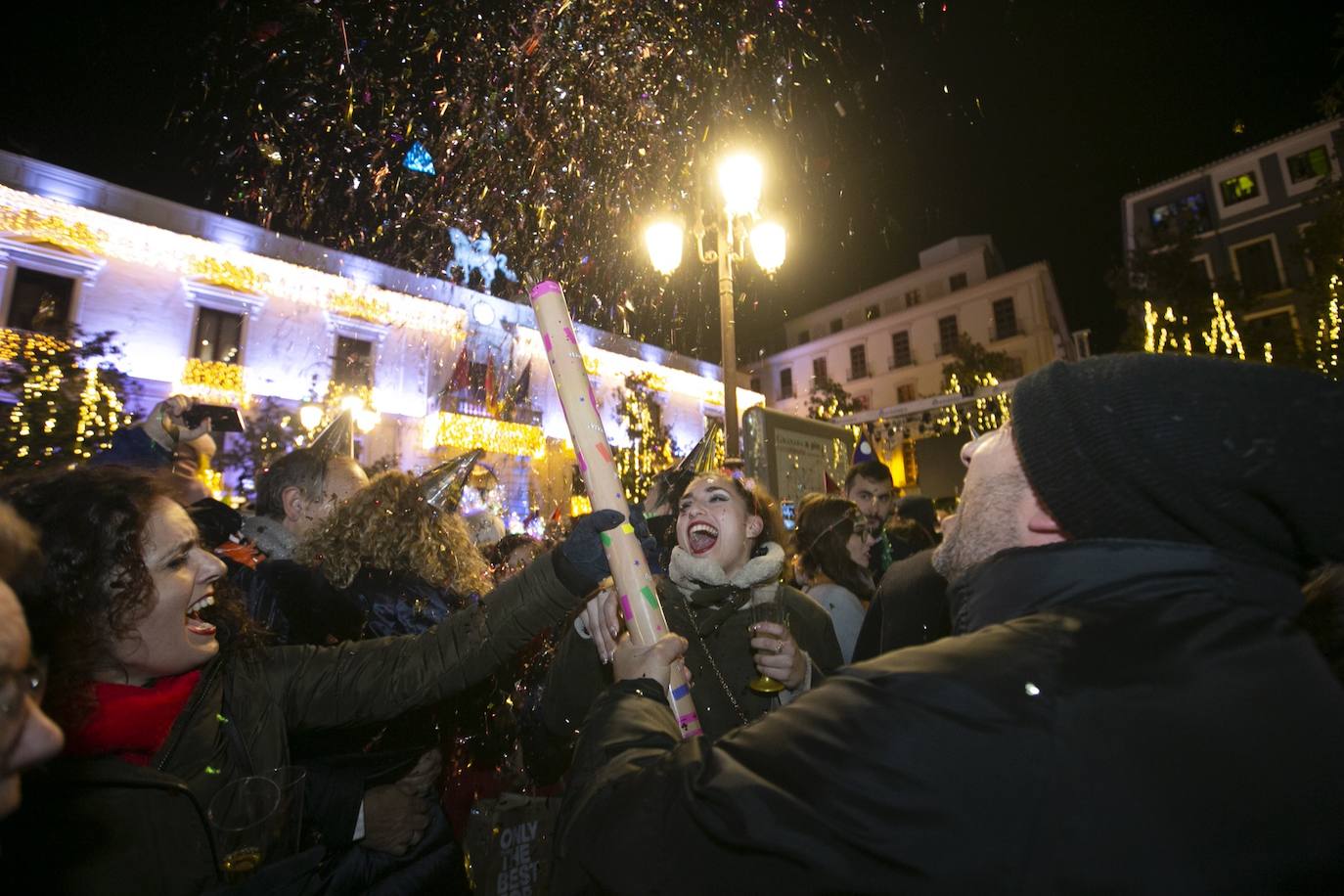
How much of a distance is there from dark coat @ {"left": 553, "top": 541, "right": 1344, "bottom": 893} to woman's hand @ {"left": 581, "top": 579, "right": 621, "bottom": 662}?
103 cm

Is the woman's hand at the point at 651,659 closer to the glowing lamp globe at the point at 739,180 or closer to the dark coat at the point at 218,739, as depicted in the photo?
the dark coat at the point at 218,739

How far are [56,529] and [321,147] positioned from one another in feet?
18.5

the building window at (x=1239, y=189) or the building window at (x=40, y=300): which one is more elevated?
the building window at (x=1239, y=189)

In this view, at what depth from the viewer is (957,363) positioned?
35.0 metres

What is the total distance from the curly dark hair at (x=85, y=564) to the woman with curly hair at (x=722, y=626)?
1396 mm

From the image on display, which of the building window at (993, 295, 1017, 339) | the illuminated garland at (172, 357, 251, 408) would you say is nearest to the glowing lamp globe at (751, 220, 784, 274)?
the illuminated garland at (172, 357, 251, 408)

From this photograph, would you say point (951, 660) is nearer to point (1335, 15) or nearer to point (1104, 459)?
point (1104, 459)

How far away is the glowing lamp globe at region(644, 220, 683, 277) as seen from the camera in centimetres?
722

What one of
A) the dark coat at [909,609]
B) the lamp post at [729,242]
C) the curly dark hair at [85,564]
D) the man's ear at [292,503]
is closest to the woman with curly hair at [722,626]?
the dark coat at [909,609]

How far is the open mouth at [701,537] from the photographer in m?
3.44

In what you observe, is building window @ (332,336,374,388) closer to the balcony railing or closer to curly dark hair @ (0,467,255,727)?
curly dark hair @ (0,467,255,727)

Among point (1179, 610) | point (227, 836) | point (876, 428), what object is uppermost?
point (876, 428)

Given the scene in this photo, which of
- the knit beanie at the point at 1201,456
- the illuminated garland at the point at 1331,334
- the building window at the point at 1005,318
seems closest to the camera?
the knit beanie at the point at 1201,456

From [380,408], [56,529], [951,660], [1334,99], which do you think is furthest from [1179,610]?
[380,408]
